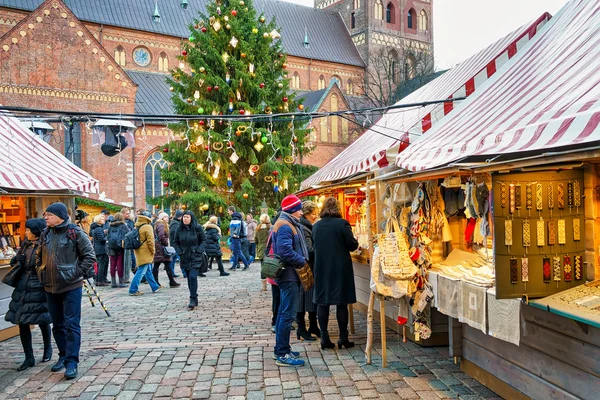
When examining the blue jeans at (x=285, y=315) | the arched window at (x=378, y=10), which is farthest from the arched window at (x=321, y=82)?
the blue jeans at (x=285, y=315)

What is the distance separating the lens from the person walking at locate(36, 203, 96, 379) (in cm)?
555

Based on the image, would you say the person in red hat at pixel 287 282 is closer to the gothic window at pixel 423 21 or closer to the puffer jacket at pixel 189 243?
the puffer jacket at pixel 189 243

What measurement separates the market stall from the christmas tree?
7918mm

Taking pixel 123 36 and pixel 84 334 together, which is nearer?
pixel 84 334

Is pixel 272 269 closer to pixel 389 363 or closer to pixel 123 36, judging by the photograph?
pixel 389 363

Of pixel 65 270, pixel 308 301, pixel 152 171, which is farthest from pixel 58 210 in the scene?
pixel 152 171

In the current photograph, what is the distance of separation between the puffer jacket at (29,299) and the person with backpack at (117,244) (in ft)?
21.1

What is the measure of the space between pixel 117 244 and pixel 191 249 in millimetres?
3558

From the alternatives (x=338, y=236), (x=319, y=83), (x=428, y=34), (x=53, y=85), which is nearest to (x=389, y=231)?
(x=338, y=236)

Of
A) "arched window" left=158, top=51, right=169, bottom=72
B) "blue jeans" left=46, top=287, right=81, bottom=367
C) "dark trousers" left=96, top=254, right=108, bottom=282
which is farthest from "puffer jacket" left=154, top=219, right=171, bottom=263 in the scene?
"arched window" left=158, top=51, right=169, bottom=72

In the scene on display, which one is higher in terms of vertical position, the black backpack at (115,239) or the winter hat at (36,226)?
the winter hat at (36,226)

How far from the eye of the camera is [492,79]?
21.3 feet

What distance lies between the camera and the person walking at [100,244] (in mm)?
12680

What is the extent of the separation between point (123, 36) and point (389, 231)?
33621mm
